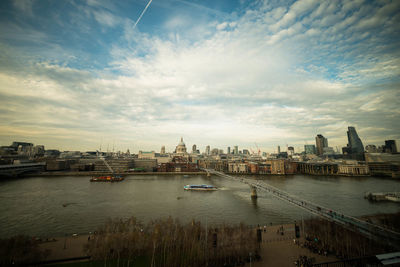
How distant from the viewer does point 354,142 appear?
126 m

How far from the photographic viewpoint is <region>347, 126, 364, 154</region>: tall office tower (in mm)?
123625

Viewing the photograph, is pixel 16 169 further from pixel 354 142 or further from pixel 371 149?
pixel 354 142

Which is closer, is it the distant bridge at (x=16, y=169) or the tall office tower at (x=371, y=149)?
the distant bridge at (x=16, y=169)

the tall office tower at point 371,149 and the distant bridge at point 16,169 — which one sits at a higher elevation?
the tall office tower at point 371,149

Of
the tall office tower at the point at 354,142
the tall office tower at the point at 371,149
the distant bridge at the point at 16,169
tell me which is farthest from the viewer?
the tall office tower at the point at 354,142

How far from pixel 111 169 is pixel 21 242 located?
60.9 m

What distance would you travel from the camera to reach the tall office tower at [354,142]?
406ft

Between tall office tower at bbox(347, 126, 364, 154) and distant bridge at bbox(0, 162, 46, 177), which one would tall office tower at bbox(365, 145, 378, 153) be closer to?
tall office tower at bbox(347, 126, 364, 154)

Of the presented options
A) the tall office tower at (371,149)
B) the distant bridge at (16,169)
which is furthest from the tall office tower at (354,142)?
the distant bridge at (16,169)

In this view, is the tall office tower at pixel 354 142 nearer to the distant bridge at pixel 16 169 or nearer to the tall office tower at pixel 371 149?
the tall office tower at pixel 371 149

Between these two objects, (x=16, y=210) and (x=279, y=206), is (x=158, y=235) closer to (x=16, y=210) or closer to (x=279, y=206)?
(x=279, y=206)

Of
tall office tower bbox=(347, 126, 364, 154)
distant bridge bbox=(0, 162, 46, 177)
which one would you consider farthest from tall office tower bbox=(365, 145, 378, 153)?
distant bridge bbox=(0, 162, 46, 177)

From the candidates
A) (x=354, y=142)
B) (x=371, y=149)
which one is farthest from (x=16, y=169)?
(x=354, y=142)

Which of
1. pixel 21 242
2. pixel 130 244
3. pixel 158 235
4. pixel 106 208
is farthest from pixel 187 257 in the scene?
pixel 106 208
